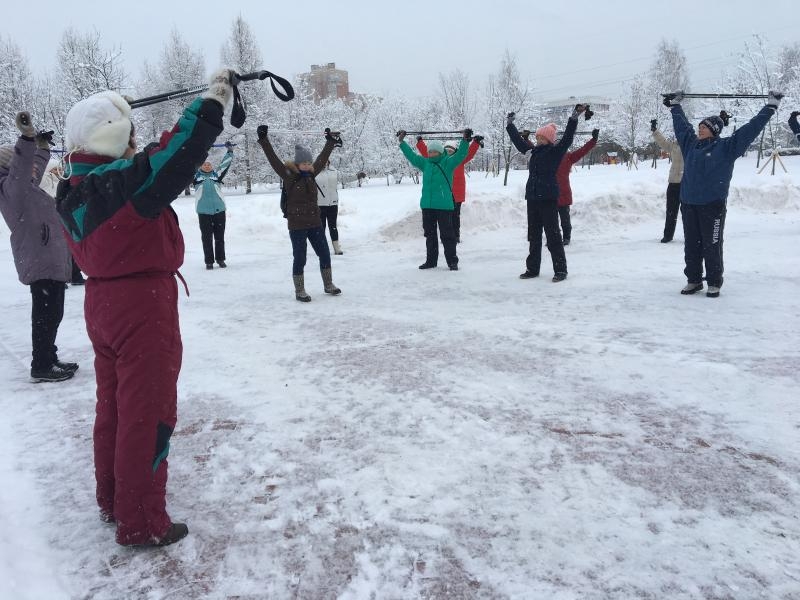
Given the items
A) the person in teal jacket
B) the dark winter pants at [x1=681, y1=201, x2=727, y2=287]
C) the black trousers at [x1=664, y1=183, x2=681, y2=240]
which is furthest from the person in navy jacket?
the black trousers at [x1=664, y1=183, x2=681, y2=240]

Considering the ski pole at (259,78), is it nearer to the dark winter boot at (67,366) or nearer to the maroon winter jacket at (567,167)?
the dark winter boot at (67,366)

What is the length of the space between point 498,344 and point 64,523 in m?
3.24

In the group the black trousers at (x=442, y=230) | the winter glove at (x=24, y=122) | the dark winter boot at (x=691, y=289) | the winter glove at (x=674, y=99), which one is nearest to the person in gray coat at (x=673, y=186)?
the winter glove at (x=674, y=99)

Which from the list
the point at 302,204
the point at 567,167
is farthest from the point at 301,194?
the point at 567,167

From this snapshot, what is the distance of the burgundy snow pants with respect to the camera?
204cm

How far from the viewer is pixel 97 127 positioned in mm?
2025

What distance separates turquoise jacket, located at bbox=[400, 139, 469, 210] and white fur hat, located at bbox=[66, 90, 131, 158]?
597 cm

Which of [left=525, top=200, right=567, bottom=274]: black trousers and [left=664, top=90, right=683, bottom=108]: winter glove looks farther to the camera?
[left=525, top=200, right=567, bottom=274]: black trousers

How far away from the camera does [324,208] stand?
10.2 metres

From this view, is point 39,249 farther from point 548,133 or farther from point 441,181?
point 548,133

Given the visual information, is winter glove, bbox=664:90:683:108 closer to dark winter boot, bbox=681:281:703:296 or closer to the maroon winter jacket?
dark winter boot, bbox=681:281:703:296

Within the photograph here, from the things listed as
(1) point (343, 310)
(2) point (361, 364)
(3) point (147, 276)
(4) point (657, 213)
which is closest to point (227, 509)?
(3) point (147, 276)

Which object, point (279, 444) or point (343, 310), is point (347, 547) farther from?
point (343, 310)

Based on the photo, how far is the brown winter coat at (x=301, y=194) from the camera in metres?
6.39
